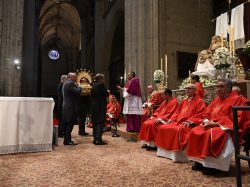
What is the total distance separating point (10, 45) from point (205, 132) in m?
9.71

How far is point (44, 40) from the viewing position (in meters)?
38.0

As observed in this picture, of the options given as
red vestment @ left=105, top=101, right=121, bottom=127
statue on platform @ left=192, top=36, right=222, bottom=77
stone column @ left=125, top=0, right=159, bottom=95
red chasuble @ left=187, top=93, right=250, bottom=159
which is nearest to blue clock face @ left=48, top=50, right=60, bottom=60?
stone column @ left=125, top=0, right=159, bottom=95

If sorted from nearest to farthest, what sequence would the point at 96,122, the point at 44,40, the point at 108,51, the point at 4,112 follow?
the point at 4,112, the point at 96,122, the point at 108,51, the point at 44,40

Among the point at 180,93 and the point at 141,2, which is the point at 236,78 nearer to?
the point at 180,93

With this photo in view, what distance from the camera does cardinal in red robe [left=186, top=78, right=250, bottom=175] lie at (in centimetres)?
356

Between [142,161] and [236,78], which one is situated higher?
[236,78]

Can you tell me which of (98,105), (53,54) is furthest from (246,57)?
(53,54)

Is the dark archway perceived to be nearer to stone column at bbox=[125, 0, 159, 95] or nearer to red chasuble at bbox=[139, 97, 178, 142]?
stone column at bbox=[125, 0, 159, 95]

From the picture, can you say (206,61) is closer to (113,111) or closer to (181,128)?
(181,128)

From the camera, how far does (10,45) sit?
11.0m

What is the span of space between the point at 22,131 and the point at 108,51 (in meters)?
15.0

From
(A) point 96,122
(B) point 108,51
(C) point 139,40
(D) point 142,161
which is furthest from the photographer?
(B) point 108,51

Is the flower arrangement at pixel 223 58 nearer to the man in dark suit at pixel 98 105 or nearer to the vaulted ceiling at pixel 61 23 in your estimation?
the man in dark suit at pixel 98 105

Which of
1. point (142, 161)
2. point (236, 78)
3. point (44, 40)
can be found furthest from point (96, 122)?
point (44, 40)
